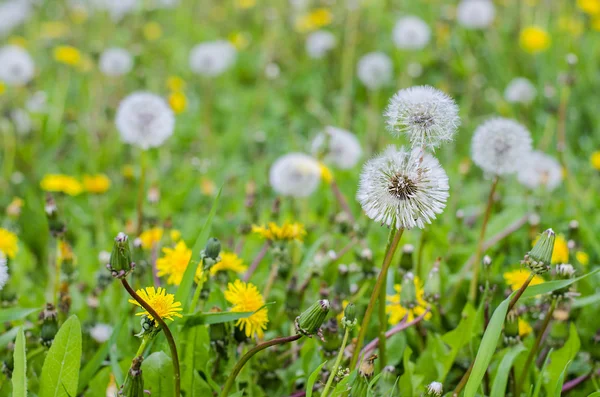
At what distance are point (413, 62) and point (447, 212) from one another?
1.40 meters

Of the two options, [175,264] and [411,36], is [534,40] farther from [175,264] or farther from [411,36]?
[175,264]

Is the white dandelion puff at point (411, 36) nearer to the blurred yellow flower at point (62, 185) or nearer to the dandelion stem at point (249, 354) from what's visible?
the blurred yellow flower at point (62, 185)

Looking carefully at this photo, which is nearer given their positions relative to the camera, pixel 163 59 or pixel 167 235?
pixel 167 235

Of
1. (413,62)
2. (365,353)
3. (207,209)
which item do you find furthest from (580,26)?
(365,353)

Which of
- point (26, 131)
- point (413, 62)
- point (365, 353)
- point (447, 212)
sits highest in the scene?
point (413, 62)

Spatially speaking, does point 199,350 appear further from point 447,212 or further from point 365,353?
point 447,212

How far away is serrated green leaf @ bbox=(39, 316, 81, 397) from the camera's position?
1.13 meters

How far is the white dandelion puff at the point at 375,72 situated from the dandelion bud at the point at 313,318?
2.38 metres

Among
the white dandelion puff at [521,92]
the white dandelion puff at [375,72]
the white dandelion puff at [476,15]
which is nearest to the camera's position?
the white dandelion puff at [521,92]

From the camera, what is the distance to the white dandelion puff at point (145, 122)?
190cm

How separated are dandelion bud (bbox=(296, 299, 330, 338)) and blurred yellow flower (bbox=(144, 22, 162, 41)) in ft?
11.0

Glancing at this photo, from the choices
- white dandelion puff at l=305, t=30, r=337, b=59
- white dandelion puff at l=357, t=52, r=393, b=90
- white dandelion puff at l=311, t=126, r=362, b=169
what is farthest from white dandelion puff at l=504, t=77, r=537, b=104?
white dandelion puff at l=311, t=126, r=362, b=169

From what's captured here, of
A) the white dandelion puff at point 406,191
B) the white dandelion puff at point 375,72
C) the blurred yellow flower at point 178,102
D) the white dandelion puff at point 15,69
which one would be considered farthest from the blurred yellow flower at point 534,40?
the white dandelion puff at point 406,191

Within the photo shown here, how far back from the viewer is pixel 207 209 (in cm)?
232
